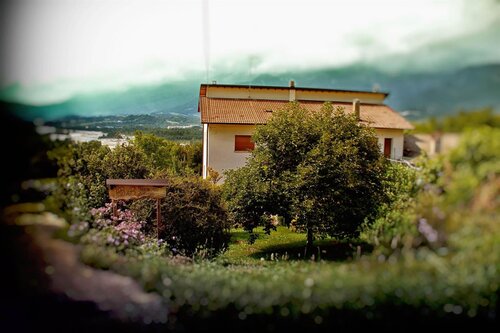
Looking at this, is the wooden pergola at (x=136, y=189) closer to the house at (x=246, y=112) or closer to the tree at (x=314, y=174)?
the tree at (x=314, y=174)

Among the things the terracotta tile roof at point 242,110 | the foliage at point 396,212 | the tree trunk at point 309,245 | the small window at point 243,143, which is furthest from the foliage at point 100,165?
the foliage at point 396,212

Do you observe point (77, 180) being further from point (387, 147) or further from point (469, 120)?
point (387, 147)

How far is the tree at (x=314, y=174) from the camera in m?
9.12

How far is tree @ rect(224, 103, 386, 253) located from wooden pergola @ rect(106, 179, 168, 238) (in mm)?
1641

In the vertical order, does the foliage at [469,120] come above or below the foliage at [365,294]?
above

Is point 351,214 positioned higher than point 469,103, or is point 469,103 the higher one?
point 469,103

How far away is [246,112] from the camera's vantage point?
1086 centimetres

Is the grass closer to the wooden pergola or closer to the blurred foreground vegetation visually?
the wooden pergola

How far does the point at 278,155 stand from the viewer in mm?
9719

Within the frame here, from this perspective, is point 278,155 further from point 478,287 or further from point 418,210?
point 478,287

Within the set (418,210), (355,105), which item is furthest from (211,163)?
(418,210)

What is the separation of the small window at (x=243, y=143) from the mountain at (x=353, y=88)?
4.05 feet

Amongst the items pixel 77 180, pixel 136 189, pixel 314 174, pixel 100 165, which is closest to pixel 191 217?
pixel 136 189

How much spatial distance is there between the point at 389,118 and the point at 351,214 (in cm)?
202
